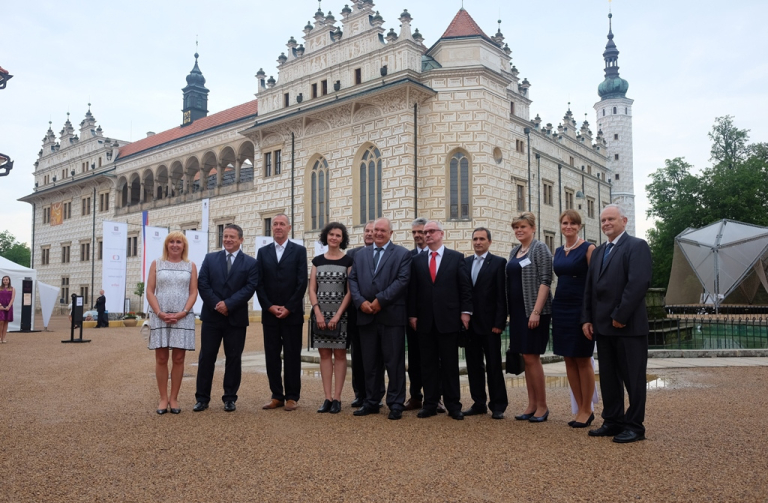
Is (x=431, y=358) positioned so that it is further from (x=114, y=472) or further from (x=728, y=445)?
(x=114, y=472)

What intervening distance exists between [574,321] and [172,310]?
3846mm

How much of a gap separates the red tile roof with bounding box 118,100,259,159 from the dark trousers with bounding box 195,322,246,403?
94.1 feet

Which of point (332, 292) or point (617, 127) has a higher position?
point (617, 127)

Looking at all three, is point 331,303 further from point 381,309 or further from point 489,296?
point 489,296

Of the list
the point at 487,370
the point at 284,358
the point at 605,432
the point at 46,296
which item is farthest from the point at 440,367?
the point at 46,296

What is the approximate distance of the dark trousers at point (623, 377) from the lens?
484 cm

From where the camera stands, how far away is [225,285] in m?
6.43

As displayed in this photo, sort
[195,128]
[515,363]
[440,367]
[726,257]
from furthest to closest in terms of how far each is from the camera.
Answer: [195,128], [726,257], [440,367], [515,363]

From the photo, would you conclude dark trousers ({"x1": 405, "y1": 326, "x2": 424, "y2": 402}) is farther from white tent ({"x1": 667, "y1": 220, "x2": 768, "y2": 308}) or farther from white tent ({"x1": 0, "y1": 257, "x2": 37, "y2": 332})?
white tent ({"x1": 667, "y1": 220, "x2": 768, "y2": 308})

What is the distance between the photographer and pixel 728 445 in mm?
4586

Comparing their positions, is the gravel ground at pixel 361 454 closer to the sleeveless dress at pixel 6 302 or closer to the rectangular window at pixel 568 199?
the sleeveless dress at pixel 6 302

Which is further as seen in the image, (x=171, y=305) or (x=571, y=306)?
(x=171, y=305)

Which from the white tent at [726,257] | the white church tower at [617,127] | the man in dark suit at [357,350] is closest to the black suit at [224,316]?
the man in dark suit at [357,350]

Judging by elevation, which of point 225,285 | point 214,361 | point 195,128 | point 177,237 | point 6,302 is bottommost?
point 214,361
